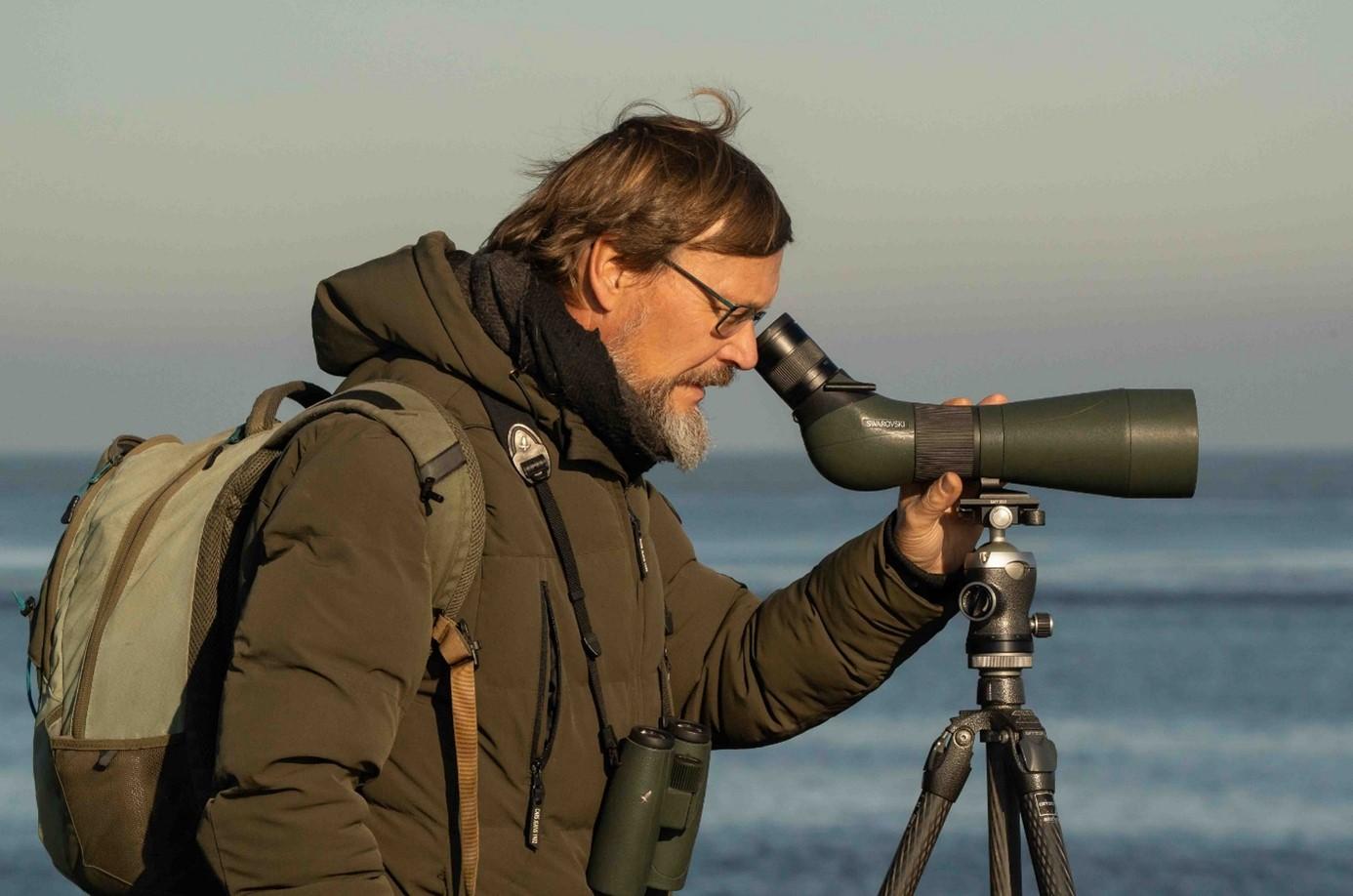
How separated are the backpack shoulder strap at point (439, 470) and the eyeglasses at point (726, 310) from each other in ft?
1.51

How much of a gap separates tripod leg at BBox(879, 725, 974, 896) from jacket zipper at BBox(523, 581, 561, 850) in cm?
62

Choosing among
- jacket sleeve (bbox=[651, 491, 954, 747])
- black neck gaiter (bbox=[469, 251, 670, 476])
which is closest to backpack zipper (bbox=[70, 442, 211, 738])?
black neck gaiter (bbox=[469, 251, 670, 476])

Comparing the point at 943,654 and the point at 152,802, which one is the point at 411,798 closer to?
the point at 152,802

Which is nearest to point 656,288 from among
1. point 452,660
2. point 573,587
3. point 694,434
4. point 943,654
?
point 694,434

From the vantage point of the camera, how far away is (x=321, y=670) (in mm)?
1912

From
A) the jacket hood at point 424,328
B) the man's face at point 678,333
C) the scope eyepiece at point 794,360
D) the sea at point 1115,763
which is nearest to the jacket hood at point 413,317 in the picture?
the jacket hood at point 424,328

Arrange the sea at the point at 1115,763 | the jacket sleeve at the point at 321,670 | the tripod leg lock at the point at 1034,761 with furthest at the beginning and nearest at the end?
the sea at the point at 1115,763
the tripod leg lock at the point at 1034,761
the jacket sleeve at the point at 321,670

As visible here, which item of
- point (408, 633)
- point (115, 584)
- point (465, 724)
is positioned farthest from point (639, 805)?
point (115, 584)

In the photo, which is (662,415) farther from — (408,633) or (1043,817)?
(1043,817)

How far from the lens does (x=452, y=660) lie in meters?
2.05

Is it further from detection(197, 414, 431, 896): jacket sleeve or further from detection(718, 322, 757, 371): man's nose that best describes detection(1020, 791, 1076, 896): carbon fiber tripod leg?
detection(197, 414, 431, 896): jacket sleeve

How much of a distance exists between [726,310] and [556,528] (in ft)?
1.41

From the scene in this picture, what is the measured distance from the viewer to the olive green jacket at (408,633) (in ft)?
6.23

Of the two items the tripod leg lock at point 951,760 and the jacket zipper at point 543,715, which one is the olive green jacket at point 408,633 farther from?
the tripod leg lock at point 951,760
